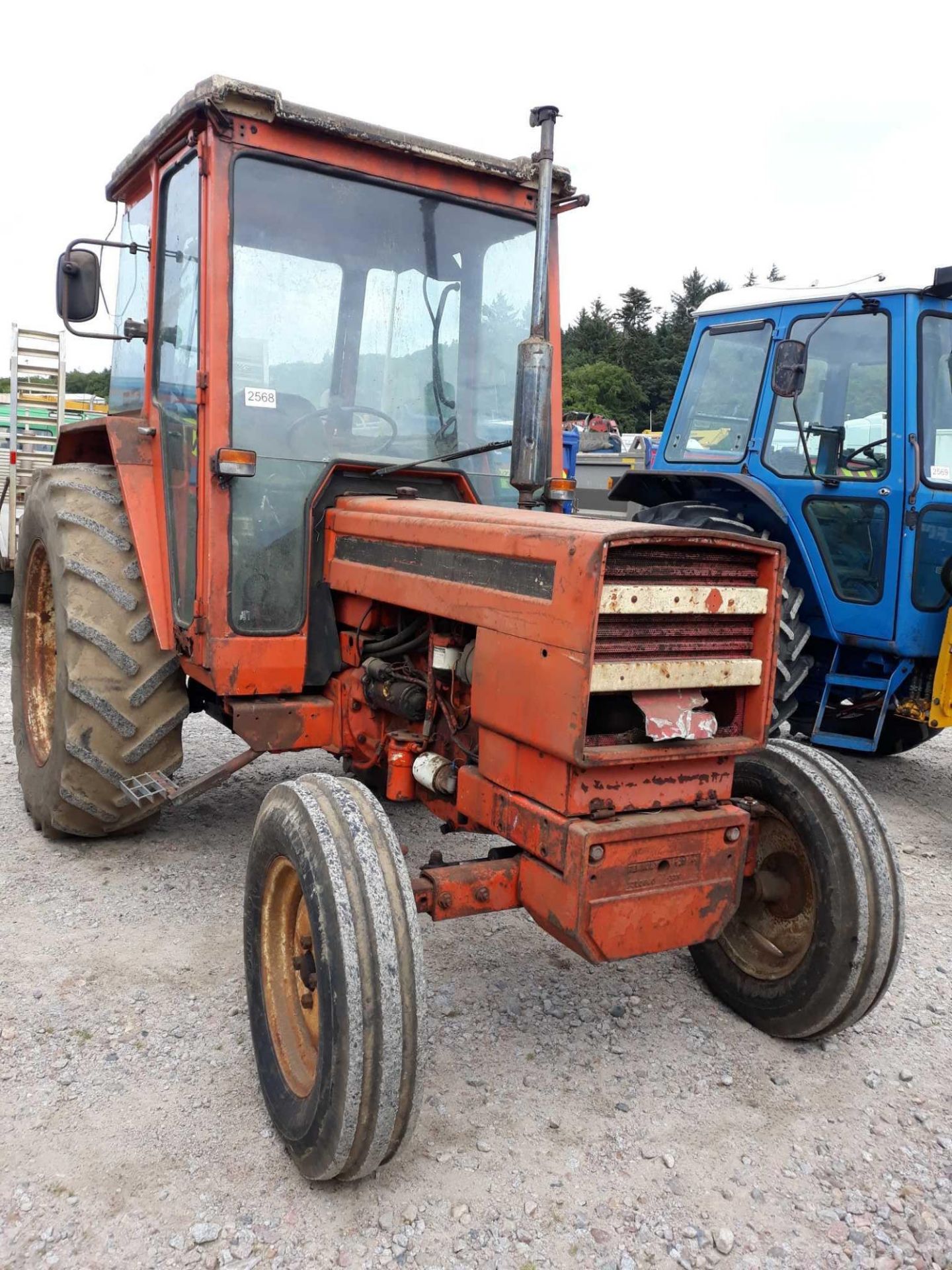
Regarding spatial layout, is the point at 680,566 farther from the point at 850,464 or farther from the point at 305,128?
the point at 850,464

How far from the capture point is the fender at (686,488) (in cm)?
521

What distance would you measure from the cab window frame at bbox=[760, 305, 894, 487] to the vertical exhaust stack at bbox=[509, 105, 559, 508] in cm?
253

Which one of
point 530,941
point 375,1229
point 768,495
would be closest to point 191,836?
point 530,941

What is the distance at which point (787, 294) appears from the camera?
539cm

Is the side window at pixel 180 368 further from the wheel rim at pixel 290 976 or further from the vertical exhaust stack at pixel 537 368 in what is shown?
the wheel rim at pixel 290 976

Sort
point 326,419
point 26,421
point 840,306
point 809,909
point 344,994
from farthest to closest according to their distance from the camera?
point 26,421 < point 840,306 < point 326,419 < point 809,909 < point 344,994

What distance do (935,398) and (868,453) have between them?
1.24 feet

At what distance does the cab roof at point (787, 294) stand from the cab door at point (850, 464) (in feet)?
0.16

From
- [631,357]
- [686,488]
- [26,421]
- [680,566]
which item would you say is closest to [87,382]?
[631,357]

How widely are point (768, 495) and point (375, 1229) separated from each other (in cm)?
399

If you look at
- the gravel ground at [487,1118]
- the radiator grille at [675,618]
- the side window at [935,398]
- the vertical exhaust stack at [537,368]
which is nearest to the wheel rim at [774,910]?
the gravel ground at [487,1118]

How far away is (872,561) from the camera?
492 centimetres

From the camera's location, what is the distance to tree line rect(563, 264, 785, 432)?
41312 millimetres

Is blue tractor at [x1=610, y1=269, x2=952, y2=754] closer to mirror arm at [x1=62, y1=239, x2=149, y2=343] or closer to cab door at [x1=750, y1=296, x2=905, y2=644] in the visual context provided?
cab door at [x1=750, y1=296, x2=905, y2=644]
